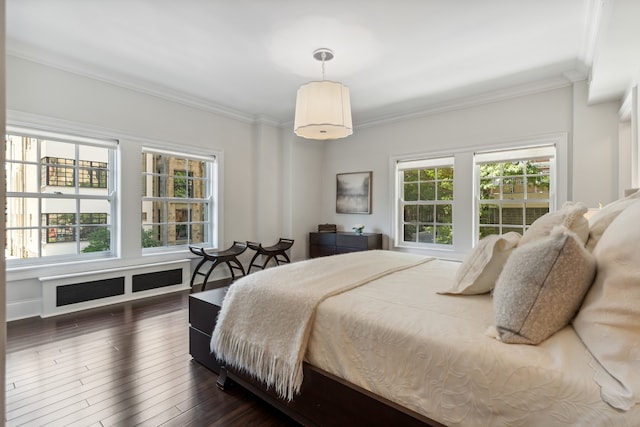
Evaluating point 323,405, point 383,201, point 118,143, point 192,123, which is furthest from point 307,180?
point 323,405

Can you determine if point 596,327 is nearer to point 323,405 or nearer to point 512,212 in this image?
point 323,405

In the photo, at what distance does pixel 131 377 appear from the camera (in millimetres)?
2012

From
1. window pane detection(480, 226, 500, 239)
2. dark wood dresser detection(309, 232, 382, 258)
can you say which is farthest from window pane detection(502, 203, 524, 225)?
dark wood dresser detection(309, 232, 382, 258)

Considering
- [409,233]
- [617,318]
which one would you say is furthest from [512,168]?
[617,318]

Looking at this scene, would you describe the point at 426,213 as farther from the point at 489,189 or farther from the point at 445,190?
the point at 489,189

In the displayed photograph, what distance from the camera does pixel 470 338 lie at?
1091mm

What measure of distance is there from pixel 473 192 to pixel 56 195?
16.8 feet

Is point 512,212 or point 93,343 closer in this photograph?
point 93,343

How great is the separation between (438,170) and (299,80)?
245 cm

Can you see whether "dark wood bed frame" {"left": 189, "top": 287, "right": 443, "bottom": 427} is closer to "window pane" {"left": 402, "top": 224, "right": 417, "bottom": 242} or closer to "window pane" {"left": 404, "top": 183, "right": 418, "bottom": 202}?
"window pane" {"left": 402, "top": 224, "right": 417, "bottom": 242}

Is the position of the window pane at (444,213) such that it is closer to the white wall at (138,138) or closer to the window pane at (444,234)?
the window pane at (444,234)

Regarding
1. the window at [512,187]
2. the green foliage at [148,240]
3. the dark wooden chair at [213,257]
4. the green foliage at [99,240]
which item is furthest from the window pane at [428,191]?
the green foliage at [99,240]

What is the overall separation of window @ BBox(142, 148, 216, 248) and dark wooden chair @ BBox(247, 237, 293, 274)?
717 millimetres

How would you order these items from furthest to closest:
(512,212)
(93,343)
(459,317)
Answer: (512,212), (93,343), (459,317)
